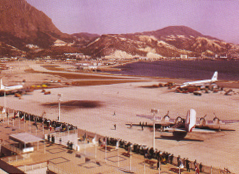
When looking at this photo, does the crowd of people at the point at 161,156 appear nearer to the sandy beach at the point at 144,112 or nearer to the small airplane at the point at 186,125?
the sandy beach at the point at 144,112


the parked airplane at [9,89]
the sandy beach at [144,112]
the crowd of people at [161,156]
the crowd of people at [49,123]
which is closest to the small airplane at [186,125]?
the sandy beach at [144,112]

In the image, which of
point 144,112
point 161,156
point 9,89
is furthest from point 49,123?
point 9,89

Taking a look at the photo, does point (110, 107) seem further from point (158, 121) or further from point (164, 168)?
point (164, 168)

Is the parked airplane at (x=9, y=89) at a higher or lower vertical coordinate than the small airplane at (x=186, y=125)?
higher

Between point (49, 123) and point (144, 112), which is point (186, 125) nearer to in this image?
point (144, 112)

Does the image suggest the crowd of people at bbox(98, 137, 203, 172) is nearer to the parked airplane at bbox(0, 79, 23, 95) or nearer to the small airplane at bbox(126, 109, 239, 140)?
the small airplane at bbox(126, 109, 239, 140)

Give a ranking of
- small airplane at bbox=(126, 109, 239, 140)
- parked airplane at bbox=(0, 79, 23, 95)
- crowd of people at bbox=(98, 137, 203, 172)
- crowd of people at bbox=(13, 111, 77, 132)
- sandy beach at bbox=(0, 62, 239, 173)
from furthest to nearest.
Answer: parked airplane at bbox=(0, 79, 23, 95) < crowd of people at bbox=(13, 111, 77, 132) < small airplane at bbox=(126, 109, 239, 140) < sandy beach at bbox=(0, 62, 239, 173) < crowd of people at bbox=(98, 137, 203, 172)

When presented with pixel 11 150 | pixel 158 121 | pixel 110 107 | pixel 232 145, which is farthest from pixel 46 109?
pixel 232 145

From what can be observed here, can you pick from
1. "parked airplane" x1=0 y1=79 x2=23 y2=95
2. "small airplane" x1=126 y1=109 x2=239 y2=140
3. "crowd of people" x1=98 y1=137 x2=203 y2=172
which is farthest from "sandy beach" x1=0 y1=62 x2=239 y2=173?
"crowd of people" x1=98 y1=137 x2=203 y2=172
